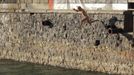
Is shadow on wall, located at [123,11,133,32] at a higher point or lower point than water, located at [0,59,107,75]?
higher

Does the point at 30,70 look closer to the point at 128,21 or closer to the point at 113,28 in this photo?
the point at 113,28

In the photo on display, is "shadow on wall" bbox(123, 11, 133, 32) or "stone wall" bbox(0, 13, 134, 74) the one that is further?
"shadow on wall" bbox(123, 11, 133, 32)

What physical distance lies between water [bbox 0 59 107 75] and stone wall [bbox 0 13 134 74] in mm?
392

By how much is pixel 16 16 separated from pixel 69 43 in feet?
13.7

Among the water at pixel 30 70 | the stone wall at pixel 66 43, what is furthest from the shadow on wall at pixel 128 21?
the water at pixel 30 70

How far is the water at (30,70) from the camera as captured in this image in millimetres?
21969

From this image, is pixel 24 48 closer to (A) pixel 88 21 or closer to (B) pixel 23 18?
(B) pixel 23 18

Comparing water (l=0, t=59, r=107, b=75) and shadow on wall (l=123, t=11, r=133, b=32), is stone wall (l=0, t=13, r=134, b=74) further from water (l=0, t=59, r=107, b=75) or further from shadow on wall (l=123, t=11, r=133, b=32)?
water (l=0, t=59, r=107, b=75)

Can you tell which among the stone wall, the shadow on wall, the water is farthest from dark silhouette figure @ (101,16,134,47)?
the water

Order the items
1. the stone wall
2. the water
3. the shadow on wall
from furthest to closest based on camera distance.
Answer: the water → the shadow on wall → the stone wall

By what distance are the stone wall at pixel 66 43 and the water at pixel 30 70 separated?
0.39 m

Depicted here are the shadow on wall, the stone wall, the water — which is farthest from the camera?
the water

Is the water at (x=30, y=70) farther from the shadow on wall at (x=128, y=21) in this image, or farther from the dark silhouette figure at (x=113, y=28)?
the shadow on wall at (x=128, y=21)

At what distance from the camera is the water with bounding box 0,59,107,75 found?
22.0 m
